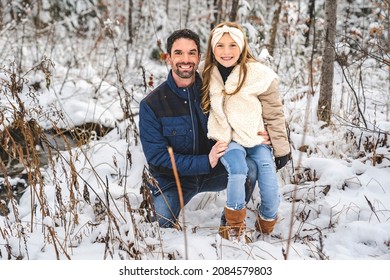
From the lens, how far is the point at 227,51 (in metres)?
2.56

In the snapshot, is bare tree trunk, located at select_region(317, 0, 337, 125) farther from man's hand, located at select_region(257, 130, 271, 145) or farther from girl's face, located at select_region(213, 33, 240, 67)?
girl's face, located at select_region(213, 33, 240, 67)

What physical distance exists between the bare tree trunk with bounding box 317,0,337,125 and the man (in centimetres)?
180

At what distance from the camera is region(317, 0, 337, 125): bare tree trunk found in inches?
157

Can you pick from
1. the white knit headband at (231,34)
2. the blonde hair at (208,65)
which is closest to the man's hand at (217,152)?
the blonde hair at (208,65)

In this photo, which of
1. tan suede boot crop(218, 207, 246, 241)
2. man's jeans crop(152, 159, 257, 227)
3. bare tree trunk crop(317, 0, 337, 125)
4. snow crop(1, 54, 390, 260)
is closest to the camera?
snow crop(1, 54, 390, 260)

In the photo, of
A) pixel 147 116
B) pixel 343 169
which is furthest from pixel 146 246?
pixel 343 169

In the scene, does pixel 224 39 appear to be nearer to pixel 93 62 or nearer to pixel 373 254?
pixel 373 254

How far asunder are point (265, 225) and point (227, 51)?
1131 millimetres

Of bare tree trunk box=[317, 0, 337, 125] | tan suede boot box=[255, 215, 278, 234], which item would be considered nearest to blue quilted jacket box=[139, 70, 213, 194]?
tan suede boot box=[255, 215, 278, 234]

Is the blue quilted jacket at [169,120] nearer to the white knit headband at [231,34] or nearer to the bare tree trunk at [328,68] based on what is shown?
the white knit headband at [231,34]

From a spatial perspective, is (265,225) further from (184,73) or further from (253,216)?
(184,73)

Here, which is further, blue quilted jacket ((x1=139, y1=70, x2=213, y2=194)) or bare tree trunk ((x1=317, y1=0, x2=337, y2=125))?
bare tree trunk ((x1=317, y1=0, x2=337, y2=125))

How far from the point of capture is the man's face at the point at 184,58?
106 inches
